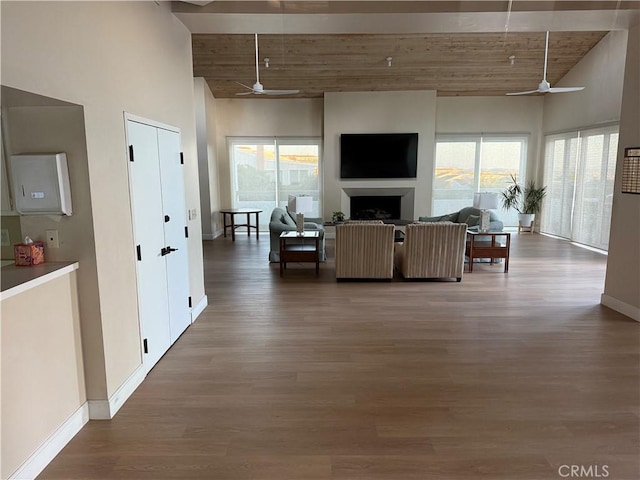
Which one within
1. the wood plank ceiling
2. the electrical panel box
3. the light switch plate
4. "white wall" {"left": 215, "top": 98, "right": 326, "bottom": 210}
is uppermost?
the wood plank ceiling

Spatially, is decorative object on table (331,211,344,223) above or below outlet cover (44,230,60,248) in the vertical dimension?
below

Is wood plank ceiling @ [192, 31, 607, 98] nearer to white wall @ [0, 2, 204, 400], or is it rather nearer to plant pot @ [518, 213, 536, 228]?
plant pot @ [518, 213, 536, 228]

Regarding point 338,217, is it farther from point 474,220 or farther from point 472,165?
point 472,165

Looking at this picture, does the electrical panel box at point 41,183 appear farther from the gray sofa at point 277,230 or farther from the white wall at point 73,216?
the gray sofa at point 277,230

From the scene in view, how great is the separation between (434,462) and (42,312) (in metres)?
2.32

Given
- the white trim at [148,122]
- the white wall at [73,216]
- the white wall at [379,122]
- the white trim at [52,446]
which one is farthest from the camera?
the white wall at [379,122]

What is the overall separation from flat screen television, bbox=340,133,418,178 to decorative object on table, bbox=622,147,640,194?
208 inches

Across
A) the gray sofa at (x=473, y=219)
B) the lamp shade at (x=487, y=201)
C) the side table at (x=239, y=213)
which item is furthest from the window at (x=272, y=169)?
the lamp shade at (x=487, y=201)

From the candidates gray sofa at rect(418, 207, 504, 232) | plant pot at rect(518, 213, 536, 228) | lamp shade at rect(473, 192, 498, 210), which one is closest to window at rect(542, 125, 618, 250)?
plant pot at rect(518, 213, 536, 228)

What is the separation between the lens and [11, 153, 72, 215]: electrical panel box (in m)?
2.38

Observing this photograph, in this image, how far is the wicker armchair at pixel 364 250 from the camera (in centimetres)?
571

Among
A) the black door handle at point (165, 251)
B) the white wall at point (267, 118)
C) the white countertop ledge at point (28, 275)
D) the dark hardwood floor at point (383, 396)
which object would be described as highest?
the white wall at point (267, 118)

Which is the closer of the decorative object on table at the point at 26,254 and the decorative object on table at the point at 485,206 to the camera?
the decorative object on table at the point at 26,254

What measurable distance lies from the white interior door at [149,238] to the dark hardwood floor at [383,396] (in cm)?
26
